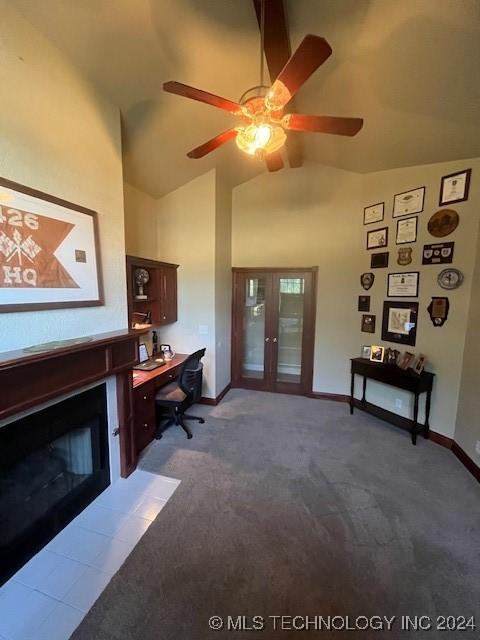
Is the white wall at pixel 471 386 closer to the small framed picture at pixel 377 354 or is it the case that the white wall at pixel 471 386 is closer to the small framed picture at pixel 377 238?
the small framed picture at pixel 377 354

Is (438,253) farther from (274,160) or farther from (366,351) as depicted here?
(274,160)

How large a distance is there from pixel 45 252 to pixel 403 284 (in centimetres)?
357

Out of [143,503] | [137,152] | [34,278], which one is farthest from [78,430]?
[137,152]

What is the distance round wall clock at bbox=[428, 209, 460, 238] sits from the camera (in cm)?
270

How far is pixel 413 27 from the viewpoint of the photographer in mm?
1576

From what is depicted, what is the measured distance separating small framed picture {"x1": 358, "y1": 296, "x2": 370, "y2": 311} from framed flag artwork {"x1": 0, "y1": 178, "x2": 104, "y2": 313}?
10.7ft

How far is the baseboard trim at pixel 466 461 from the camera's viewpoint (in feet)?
7.74

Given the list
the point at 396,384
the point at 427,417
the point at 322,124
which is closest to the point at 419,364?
the point at 396,384

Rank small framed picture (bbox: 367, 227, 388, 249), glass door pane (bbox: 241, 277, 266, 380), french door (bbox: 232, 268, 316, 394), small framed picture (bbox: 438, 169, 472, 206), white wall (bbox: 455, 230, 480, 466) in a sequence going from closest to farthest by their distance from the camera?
white wall (bbox: 455, 230, 480, 466) → small framed picture (bbox: 438, 169, 472, 206) → small framed picture (bbox: 367, 227, 388, 249) → french door (bbox: 232, 268, 316, 394) → glass door pane (bbox: 241, 277, 266, 380)

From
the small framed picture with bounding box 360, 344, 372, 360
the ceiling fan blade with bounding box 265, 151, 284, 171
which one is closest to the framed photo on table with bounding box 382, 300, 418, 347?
the small framed picture with bounding box 360, 344, 372, 360

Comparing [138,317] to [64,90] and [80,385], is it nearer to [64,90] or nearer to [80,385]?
[80,385]

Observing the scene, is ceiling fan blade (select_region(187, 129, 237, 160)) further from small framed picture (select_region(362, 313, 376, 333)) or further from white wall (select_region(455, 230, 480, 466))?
small framed picture (select_region(362, 313, 376, 333))

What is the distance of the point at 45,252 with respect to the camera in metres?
1.59

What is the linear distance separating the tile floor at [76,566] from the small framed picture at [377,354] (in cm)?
282
